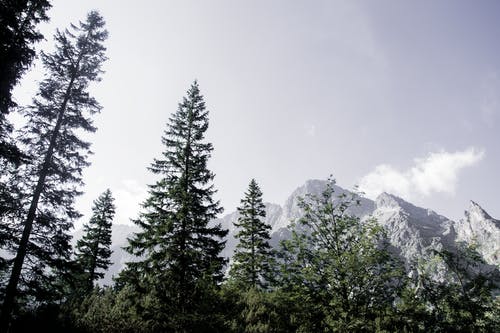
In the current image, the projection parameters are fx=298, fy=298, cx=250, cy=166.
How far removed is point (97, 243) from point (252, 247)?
1520cm

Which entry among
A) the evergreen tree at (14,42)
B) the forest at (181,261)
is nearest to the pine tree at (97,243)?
the forest at (181,261)

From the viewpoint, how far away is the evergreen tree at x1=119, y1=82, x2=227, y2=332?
11734mm

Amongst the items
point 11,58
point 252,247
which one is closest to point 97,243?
point 252,247

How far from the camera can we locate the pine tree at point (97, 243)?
28625mm

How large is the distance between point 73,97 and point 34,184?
5487 mm

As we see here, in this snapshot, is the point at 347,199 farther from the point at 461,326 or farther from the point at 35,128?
the point at 35,128

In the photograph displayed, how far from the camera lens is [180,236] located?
17.0m

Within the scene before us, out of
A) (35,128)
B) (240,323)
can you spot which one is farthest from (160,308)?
(35,128)

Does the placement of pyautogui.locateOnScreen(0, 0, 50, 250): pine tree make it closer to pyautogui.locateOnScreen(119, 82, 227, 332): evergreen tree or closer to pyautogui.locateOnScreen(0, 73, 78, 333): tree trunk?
pyautogui.locateOnScreen(0, 73, 78, 333): tree trunk

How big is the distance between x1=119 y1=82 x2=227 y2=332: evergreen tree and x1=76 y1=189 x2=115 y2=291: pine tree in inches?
527

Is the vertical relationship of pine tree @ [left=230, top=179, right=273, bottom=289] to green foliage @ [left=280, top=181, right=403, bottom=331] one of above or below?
above

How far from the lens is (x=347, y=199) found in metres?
10.0

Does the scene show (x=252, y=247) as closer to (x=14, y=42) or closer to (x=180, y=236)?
(x=180, y=236)

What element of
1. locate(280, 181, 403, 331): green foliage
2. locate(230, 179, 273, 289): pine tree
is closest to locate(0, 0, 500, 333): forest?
locate(280, 181, 403, 331): green foliage
